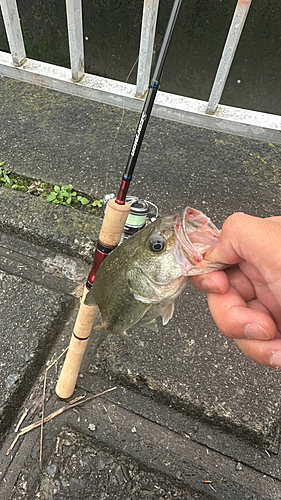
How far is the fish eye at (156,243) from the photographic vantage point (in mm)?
1423

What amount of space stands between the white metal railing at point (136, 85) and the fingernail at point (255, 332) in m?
2.16

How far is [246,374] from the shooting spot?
2076mm

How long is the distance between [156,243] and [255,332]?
50cm

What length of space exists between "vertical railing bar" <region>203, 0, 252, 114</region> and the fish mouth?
1.84 m

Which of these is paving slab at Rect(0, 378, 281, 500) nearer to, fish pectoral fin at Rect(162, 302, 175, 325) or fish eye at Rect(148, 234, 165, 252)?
fish pectoral fin at Rect(162, 302, 175, 325)

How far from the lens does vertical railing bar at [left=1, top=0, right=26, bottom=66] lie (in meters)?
2.94

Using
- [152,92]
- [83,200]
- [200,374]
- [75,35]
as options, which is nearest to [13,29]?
[75,35]

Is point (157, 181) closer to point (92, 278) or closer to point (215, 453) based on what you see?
point (92, 278)

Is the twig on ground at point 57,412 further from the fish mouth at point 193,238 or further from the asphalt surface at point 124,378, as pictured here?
the fish mouth at point 193,238

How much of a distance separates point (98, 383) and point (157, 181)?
1.63m

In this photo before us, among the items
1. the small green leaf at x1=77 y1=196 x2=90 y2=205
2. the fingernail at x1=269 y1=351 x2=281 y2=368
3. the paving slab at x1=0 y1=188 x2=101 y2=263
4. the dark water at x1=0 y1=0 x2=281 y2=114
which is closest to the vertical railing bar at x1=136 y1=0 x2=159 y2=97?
the small green leaf at x1=77 y1=196 x2=90 y2=205

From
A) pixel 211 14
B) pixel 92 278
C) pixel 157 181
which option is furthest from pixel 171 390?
pixel 211 14

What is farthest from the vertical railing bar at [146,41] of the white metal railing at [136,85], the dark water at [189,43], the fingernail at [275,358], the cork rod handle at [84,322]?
the dark water at [189,43]

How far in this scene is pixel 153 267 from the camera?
1.46 m
